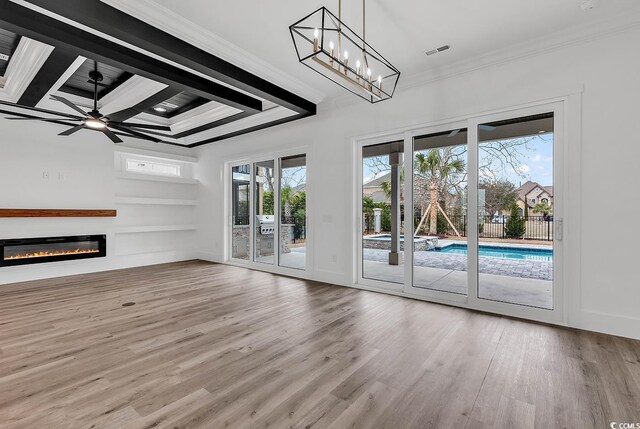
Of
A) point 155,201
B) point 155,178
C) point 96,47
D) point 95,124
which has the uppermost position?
point 96,47

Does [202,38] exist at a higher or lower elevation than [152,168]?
higher

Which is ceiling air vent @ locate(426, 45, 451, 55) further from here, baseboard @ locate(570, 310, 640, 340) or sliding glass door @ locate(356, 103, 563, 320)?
baseboard @ locate(570, 310, 640, 340)

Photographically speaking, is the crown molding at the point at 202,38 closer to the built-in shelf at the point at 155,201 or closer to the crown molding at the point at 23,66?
the crown molding at the point at 23,66

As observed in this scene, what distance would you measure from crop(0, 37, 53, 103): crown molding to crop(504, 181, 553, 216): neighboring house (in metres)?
5.60

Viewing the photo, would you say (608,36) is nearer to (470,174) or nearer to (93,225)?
(470,174)

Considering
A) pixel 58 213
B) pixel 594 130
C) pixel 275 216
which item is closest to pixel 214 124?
pixel 275 216

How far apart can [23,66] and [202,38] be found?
262cm

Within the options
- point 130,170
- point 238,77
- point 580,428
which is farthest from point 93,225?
point 580,428

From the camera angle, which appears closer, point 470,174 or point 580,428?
point 580,428

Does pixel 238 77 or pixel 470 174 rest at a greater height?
pixel 238 77

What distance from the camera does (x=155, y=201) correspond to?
6.93m

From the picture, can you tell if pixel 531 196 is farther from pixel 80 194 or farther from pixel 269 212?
pixel 80 194

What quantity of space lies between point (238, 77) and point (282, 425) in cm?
377

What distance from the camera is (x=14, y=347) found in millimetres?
2682
